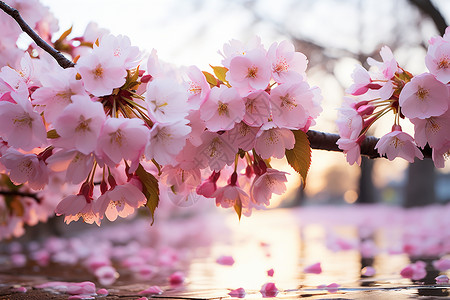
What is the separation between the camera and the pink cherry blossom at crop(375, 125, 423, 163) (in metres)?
0.89

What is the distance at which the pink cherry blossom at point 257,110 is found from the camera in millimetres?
810

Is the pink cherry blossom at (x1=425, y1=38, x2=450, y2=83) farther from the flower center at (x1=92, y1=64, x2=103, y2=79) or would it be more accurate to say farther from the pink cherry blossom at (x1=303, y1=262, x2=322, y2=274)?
the pink cherry blossom at (x1=303, y1=262, x2=322, y2=274)

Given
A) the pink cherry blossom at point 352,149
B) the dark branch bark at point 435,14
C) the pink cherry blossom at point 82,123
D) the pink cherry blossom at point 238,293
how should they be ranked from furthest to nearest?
the dark branch bark at point 435,14 → the pink cherry blossom at point 238,293 → the pink cherry blossom at point 352,149 → the pink cherry blossom at point 82,123

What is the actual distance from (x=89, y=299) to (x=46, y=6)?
31.1 inches

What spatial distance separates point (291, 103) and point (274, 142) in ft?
0.25

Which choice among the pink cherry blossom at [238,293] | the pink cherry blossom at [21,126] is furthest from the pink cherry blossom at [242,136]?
the pink cherry blossom at [238,293]

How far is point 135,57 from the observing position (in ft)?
2.71

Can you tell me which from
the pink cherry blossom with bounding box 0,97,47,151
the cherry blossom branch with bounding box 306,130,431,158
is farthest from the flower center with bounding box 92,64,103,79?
the cherry blossom branch with bounding box 306,130,431,158

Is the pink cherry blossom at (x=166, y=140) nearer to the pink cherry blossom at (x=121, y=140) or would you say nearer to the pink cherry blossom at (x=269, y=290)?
the pink cherry blossom at (x=121, y=140)

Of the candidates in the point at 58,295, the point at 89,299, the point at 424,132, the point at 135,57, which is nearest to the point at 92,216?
the point at 135,57

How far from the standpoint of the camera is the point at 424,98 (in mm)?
855

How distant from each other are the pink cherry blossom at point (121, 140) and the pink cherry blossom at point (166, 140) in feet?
0.06

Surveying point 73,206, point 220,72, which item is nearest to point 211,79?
point 220,72

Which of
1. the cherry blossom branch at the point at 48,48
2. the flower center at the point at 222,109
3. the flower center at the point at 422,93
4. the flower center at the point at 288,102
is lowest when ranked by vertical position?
the flower center at the point at 222,109
